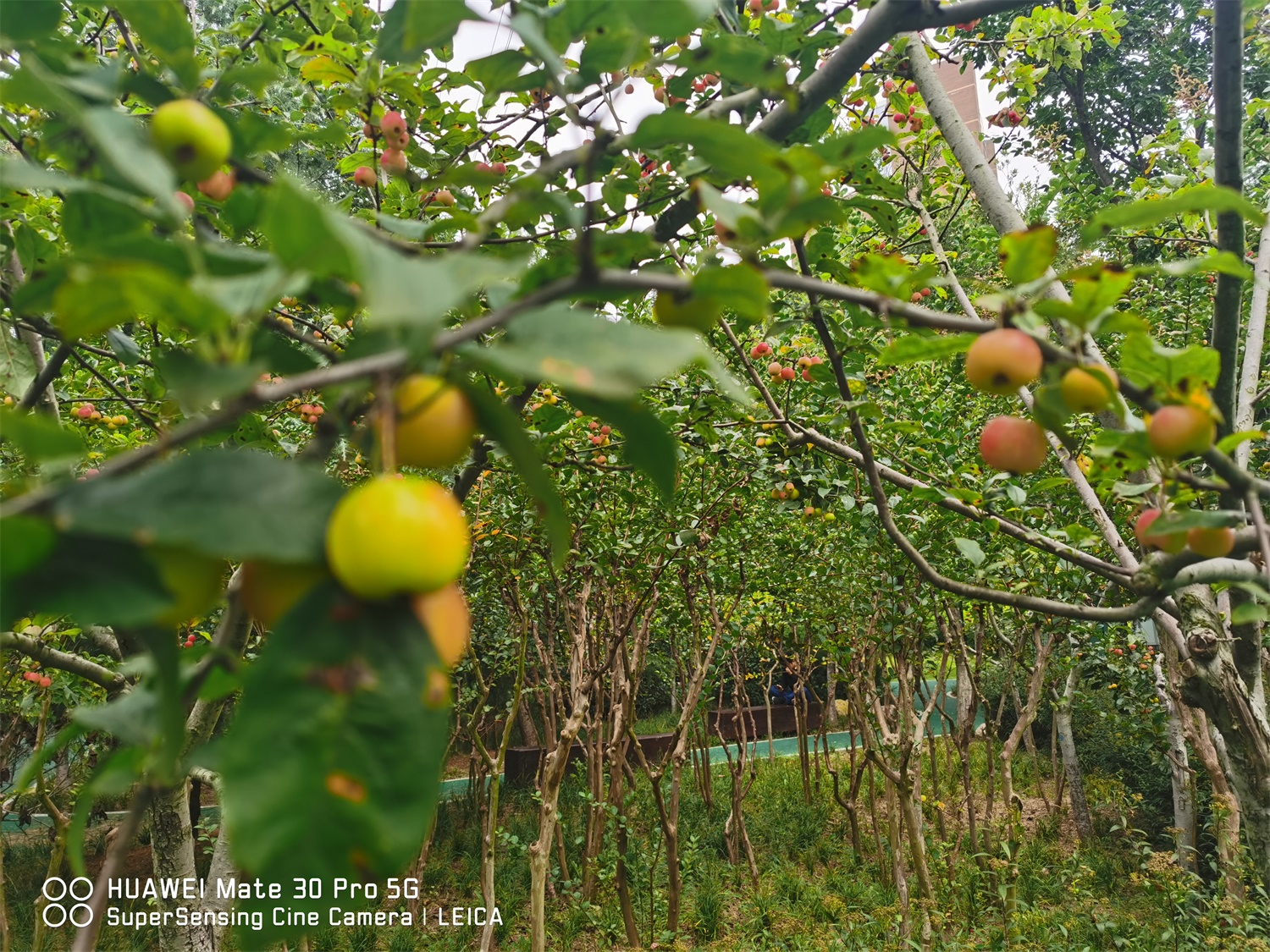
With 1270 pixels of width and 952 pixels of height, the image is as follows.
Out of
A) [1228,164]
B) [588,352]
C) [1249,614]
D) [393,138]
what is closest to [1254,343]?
[1228,164]

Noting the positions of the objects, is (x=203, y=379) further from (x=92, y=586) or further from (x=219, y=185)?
(x=219, y=185)

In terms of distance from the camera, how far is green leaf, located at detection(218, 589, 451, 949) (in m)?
0.30

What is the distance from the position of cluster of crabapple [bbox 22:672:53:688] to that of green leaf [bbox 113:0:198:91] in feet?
14.8

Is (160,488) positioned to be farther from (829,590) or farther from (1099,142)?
(1099,142)

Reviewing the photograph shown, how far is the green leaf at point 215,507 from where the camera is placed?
290mm

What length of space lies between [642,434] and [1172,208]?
1.45 ft

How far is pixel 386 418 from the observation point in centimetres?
33

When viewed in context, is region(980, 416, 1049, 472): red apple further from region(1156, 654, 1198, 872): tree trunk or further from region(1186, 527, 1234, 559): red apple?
region(1156, 654, 1198, 872): tree trunk

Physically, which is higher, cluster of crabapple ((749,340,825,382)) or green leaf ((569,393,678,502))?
cluster of crabapple ((749,340,825,382))

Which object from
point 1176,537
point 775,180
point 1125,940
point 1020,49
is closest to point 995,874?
point 1125,940

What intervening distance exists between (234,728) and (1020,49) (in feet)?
11.3

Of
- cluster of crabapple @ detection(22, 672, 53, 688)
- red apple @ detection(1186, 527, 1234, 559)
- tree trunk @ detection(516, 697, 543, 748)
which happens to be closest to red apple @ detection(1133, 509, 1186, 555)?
red apple @ detection(1186, 527, 1234, 559)

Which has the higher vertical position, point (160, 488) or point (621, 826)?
point (160, 488)

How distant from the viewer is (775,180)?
0.48 m
